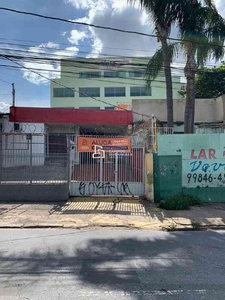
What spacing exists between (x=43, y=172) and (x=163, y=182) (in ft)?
14.8

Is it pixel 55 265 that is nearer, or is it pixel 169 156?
pixel 55 265

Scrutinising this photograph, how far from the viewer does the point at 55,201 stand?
10094mm

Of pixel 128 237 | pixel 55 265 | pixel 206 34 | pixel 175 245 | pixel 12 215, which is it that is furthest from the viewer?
pixel 206 34

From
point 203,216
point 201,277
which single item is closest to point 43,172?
point 203,216

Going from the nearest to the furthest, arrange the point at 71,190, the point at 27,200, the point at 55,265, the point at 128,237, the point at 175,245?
1. the point at 55,265
2. the point at 175,245
3. the point at 128,237
4. the point at 27,200
5. the point at 71,190

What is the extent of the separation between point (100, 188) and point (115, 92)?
43619 millimetres

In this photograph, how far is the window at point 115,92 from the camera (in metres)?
52.1

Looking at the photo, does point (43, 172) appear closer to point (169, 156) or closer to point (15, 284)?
point (169, 156)

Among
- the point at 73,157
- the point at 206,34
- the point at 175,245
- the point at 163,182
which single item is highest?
the point at 206,34

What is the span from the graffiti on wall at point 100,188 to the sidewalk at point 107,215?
1.78ft

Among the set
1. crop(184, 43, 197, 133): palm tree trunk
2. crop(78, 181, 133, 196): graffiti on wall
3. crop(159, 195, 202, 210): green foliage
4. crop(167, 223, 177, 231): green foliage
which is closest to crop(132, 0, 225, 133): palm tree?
crop(184, 43, 197, 133): palm tree trunk

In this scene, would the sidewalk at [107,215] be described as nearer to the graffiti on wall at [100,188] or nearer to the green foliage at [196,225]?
the green foliage at [196,225]

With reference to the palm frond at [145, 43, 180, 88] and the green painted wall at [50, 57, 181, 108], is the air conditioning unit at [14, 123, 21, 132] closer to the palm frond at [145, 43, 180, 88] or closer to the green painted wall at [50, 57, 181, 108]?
the palm frond at [145, 43, 180, 88]

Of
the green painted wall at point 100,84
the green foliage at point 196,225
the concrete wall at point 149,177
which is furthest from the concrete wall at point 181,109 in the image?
the green painted wall at point 100,84
